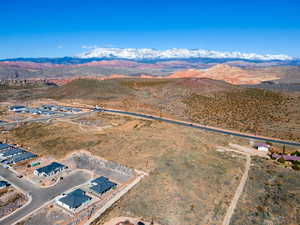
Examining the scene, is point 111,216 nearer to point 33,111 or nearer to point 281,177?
point 281,177

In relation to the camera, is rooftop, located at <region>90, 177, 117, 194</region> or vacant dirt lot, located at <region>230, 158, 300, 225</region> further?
rooftop, located at <region>90, 177, 117, 194</region>


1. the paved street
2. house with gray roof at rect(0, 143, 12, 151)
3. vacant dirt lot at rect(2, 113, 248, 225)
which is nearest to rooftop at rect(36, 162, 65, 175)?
the paved street

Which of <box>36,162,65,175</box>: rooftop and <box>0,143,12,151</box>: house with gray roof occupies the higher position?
<box>0,143,12,151</box>: house with gray roof

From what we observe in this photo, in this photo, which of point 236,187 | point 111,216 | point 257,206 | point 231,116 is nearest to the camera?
point 111,216

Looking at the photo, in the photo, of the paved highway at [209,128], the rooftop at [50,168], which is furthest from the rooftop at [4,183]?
the paved highway at [209,128]

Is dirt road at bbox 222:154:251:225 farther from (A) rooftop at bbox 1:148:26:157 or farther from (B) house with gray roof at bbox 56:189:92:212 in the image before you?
(A) rooftop at bbox 1:148:26:157

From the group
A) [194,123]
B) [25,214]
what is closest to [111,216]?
[25,214]

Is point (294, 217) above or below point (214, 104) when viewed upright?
below
